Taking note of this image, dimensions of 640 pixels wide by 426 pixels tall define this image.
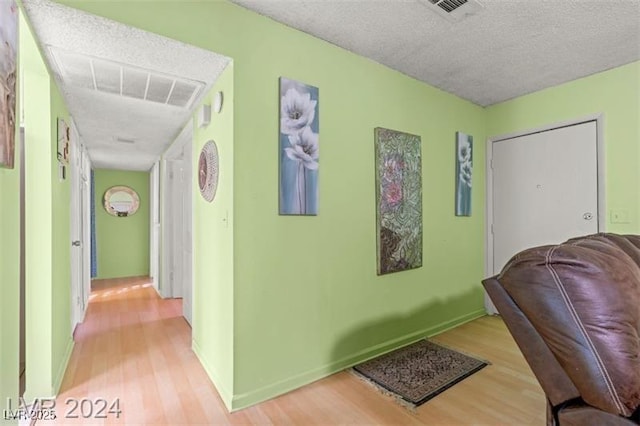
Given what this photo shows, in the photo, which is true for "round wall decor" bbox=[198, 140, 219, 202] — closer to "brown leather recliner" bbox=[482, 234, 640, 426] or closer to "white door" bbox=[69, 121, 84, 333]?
"white door" bbox=[69, 121, 84, 333]

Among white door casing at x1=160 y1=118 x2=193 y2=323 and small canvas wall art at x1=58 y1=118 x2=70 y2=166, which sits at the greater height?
small canvas wall art at x1=58 y1=118 x2=70 y2=166

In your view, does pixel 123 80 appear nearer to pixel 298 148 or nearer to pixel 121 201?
pixel 298 148

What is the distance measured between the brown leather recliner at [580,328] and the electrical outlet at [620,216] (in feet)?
6.70

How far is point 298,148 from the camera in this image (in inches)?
80.0

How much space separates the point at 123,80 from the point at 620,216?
4.01m

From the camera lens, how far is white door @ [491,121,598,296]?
9.11 ft

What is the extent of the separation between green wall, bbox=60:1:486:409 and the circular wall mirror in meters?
4.80

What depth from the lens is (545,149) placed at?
303 cm

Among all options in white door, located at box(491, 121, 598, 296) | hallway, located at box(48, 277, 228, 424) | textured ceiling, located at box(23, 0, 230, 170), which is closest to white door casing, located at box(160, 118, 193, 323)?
hallway, located at box(48, 277, 228, 424)

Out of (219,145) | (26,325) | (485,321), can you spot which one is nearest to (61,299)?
(26,325)

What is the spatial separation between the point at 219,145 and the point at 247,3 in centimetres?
84

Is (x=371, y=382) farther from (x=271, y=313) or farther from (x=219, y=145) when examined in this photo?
(x=219, y=145)

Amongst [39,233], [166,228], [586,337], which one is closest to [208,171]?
[39,233]

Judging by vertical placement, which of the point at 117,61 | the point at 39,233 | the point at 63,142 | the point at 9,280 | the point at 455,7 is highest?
the point at 455,7
